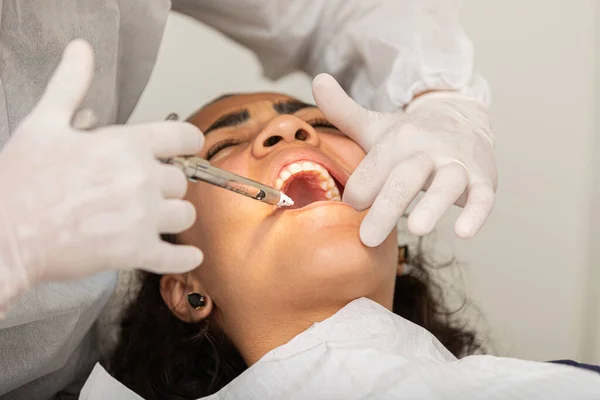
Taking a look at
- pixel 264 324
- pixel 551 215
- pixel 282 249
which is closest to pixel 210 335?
pixel 264 324

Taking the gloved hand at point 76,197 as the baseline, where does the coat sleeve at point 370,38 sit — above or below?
above

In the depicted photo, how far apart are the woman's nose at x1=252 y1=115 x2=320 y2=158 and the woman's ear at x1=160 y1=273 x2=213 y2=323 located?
9.9 inches

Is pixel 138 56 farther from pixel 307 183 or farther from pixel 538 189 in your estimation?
pixel 538 189

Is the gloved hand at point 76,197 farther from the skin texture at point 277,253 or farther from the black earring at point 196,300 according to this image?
the black earring at point 196,300

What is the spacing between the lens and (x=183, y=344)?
49.8 inches

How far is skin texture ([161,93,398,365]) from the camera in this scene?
→ 0.99m

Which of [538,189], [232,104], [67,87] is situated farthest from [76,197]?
[538,189]

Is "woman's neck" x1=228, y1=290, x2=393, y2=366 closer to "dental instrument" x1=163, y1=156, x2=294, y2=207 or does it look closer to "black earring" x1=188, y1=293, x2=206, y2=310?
"black earring" x1=188, y1=293, x2=206, y2=310

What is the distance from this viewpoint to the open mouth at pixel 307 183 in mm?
1047

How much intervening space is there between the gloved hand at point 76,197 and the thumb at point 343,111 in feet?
1.20

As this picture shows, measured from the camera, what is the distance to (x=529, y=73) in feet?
5.63

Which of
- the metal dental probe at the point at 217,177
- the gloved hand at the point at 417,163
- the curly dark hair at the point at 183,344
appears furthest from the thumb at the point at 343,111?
the curly dark hair at the point at 183,344

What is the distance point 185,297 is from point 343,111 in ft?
1.36

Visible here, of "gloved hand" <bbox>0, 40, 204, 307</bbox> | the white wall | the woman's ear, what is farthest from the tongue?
the white wall
